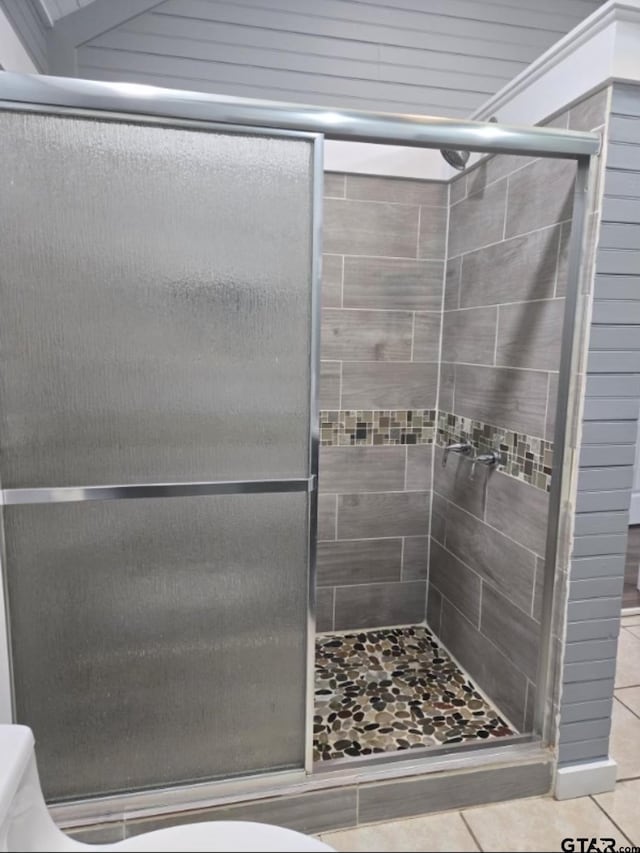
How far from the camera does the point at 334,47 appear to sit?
7.93ft

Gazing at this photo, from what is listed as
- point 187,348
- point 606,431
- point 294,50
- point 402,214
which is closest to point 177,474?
point 187,348

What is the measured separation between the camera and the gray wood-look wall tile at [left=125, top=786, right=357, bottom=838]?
4.93 ft

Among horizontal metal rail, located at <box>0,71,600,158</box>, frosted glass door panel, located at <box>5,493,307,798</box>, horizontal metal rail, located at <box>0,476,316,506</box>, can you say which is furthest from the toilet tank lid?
horizontal metal rail, located at <box>0,71,600,158</box>

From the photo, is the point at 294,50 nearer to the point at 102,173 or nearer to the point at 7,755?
the point at 102,173

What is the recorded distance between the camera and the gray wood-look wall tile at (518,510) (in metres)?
1.81

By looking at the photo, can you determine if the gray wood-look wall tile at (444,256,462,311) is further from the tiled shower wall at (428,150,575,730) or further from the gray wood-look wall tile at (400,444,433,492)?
the gray wood-look wall tile at (400,444,433,492)

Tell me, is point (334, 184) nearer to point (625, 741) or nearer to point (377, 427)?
point (377, 427)

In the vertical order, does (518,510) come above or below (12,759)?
above

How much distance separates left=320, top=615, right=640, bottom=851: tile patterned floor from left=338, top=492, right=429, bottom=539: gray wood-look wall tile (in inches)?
41.9

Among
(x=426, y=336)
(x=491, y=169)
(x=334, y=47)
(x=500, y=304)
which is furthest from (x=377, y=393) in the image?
(x=334, y=47)

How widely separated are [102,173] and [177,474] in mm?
731

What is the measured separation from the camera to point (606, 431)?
162 cm

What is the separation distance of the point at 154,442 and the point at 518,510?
1.25 metres

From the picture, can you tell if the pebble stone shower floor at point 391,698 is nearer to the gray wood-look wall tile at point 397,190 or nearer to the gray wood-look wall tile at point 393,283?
the gray wood-look wall tile at point 393,283
